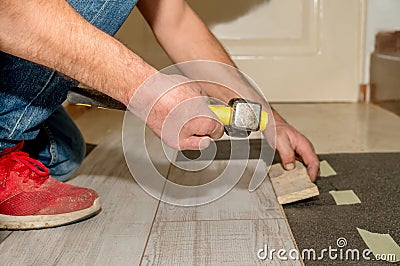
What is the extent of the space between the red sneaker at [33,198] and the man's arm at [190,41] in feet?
1.02

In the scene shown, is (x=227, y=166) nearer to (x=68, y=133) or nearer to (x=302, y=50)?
(x=68, y=133)

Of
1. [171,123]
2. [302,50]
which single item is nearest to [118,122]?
[302,50]

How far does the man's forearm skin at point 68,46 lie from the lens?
65 centimetres

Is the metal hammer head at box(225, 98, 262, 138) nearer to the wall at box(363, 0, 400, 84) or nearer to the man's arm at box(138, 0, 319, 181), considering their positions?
the man's arm at box(138, 0, 319, 181)

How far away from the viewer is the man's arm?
1.06 m

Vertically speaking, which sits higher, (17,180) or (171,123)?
(171,123)

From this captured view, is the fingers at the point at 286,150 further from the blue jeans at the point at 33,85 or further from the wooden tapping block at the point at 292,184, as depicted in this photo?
the blue jeans at the point at 33,85

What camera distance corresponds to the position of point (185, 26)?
1.08 metres

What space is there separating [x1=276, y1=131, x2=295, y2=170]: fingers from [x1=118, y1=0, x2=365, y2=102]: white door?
130 cm

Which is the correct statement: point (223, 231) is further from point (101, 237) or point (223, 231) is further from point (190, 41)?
point (190, 41)

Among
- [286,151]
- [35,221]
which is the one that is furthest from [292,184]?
[35,221]

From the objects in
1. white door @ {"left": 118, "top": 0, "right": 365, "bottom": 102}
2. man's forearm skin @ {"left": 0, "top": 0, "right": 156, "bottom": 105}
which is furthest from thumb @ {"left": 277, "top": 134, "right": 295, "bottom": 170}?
white door @ {"left": 118, "top": 0, "right": 365, "bottom": 102}

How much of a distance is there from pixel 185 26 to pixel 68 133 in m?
0.34

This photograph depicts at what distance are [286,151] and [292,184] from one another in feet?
0.21
